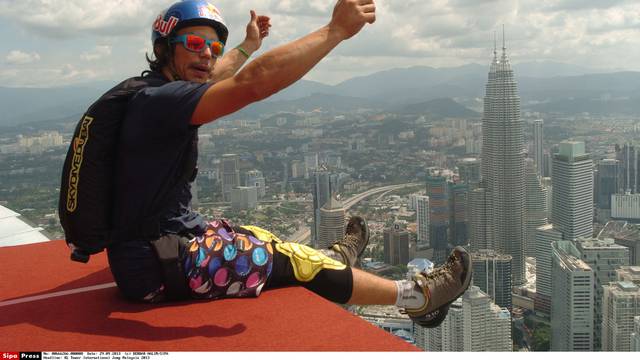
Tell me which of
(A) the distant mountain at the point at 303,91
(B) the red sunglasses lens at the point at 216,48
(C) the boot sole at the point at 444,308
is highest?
(A) the distant mountain at the point at 303,91

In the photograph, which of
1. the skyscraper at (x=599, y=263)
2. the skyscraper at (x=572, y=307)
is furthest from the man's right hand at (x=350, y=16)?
the skyscraper at (x=599, y=263)

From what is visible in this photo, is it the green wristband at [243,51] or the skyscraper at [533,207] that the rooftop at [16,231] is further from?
the skyscraper at [533,207]

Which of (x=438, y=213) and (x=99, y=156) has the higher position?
(x=99, y=156)

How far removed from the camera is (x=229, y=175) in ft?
126

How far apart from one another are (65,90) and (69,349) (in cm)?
6601

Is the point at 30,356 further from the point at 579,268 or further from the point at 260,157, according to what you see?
the point at 260,157

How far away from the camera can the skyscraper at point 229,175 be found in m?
37.7

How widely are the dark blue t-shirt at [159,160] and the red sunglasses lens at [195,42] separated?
11cm

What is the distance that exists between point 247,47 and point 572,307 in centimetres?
2610

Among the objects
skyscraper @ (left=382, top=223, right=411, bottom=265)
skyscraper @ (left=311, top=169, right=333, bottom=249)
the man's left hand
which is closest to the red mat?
the man's left hand

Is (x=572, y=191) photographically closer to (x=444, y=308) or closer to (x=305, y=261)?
(x=444, y=308)

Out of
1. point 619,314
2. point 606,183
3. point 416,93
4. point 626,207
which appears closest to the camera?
point 619,314

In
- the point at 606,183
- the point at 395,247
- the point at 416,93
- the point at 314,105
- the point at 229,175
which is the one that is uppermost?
the point at 416,93

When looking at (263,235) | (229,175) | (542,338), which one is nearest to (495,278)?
(542,338)
